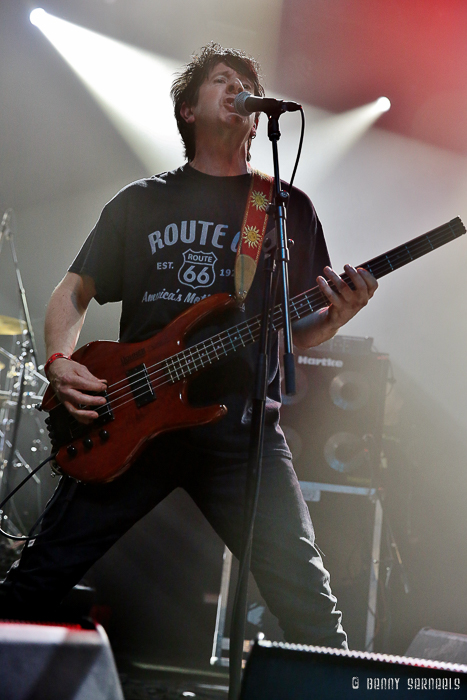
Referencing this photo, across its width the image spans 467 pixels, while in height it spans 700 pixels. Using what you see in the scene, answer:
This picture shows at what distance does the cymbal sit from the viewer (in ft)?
17.5

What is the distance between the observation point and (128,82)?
18.8 ft

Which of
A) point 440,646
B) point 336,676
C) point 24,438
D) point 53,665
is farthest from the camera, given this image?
point 24,438

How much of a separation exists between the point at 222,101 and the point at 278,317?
3.00 feet

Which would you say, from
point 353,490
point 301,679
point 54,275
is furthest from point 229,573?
point 54,275

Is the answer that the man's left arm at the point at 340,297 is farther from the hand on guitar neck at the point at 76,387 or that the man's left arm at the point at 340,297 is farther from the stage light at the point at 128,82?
the stage light at the point at 128,82

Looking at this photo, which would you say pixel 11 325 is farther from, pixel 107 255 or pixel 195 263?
pixel 195 263

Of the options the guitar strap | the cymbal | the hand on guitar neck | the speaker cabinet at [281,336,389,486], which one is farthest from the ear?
the cymbal

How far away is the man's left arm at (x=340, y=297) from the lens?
189cm

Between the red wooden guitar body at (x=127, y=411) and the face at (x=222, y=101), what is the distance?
2.39 ft

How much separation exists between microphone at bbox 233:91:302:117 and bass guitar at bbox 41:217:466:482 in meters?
0.55

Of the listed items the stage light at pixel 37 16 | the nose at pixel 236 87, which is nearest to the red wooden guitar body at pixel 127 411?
the nose at pixel 236 87

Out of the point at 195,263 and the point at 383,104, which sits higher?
the point at 383,104

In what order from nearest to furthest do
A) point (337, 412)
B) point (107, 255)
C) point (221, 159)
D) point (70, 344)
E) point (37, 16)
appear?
1. point (70, 344)
2. point (107, 255)
3. point (221, 159)
4. point (337, 412)
5. point (37, 16)

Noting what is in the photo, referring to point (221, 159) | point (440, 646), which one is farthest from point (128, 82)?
point (440, 646)
